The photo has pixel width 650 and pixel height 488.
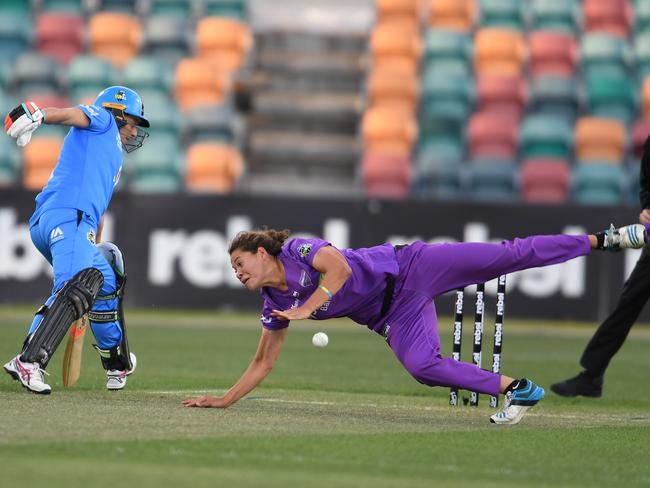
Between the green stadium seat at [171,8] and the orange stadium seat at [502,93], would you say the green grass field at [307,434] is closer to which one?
the orange stadium seat at [502,93]

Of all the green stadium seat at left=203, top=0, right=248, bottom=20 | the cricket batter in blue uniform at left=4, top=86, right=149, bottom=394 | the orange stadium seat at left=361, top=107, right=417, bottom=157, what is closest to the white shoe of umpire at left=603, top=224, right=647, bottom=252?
the cricket batter in blue uniform at left=4, top=86, right=149, bottom=394

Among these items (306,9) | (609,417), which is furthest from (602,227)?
(609,417)

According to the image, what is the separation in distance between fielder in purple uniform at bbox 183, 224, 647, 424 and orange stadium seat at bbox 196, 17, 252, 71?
15510 millimetres

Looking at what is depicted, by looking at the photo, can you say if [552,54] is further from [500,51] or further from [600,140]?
[600,140]

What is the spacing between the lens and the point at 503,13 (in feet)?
76.6

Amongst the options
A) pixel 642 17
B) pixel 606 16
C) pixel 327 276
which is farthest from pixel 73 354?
Result: pixel 642 17

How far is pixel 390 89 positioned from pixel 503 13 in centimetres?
294

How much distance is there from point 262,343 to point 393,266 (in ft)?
3.03

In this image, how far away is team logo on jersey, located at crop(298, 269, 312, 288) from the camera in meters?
7.37

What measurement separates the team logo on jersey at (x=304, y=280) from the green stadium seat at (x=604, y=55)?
15.8m

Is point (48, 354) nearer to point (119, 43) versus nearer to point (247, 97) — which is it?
point (247, 97)

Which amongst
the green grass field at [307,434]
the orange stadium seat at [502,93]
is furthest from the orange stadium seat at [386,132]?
the green grass field at [307,434]

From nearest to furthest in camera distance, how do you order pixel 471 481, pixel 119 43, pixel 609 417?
pixel 471 481 → pixel 609 417 → pixel 119 43

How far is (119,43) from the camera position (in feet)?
Answer: 76.2
